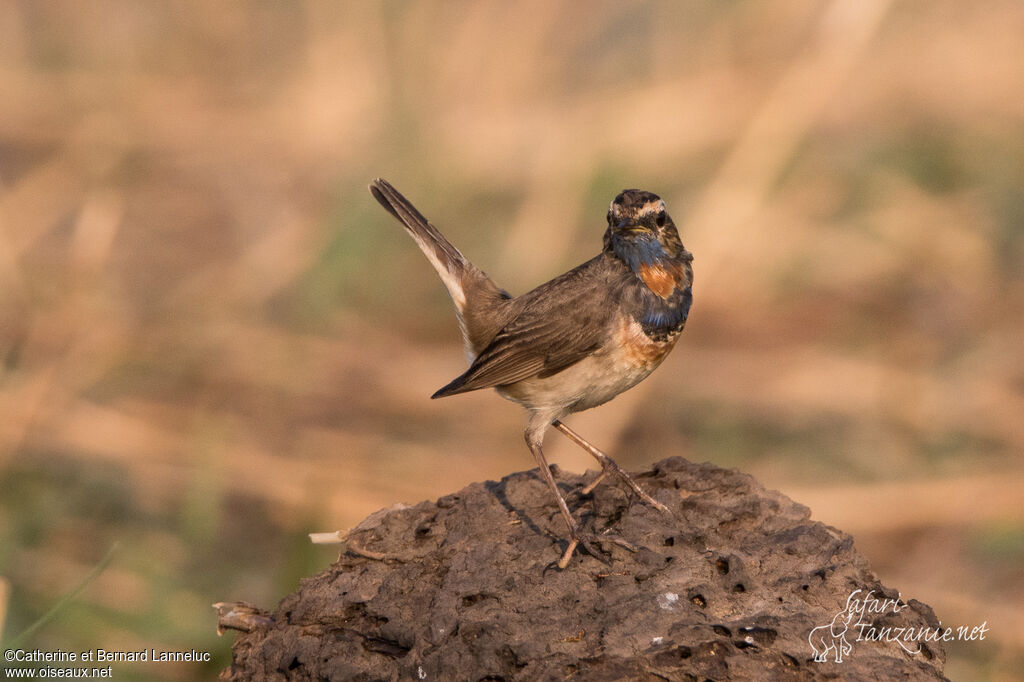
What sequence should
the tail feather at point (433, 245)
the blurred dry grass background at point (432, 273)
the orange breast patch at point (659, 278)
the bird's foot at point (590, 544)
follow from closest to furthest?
the bird's foot at point (590, 544), the orange breast patch at point (659, 278), the tail feather at point (433, 245), the blurred dry grass background at point (432, 273)

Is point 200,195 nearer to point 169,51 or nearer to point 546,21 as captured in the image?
point 169,51

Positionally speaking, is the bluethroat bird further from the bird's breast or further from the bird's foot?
the bird's foot

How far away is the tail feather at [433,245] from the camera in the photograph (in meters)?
6.76

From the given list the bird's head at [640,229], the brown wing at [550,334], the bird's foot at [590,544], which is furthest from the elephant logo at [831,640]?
the bird's head at [640,229]

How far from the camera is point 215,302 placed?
35.3 ft

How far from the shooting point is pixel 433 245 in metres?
6.88

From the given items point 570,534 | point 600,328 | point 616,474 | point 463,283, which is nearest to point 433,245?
point 463,283

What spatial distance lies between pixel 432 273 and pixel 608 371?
620cm

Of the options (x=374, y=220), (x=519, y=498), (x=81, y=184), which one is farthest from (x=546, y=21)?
(x=519, y=498)

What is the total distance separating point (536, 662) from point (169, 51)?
11.6 m

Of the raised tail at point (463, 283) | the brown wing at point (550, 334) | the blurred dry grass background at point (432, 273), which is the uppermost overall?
the blurred dry grass background at point (432, 273)

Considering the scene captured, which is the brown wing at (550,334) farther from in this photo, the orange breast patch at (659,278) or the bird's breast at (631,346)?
the orange breast patch at (659,278)

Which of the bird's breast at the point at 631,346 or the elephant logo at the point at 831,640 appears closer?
the elephant logo at the point at 831,640

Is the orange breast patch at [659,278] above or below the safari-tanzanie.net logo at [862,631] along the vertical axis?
above
